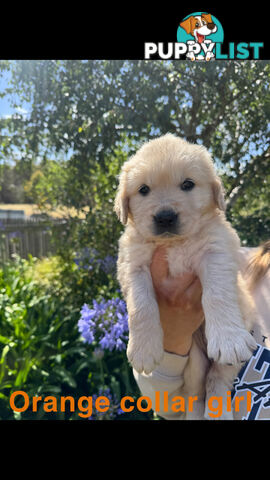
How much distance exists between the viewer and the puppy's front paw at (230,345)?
1.41m

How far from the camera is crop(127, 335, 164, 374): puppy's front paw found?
1532mm

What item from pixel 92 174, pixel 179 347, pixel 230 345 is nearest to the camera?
pixel 230 345

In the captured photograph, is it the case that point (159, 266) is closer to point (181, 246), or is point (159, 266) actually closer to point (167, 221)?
point (181, 246)

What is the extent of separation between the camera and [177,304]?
6.64 feet

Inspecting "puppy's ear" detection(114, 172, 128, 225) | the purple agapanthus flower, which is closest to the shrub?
the purple agapanthus flower

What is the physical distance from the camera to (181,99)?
10.9ft

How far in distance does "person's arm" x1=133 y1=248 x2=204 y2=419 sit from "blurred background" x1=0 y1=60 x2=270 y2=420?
2.47 feet

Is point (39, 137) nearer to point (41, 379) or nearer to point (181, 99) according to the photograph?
point (181, 99)

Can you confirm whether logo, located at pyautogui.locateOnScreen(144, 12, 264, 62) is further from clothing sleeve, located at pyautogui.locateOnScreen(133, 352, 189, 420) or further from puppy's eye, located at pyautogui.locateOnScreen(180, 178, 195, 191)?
clothing sleeve, located at pyautogui.locateOnScreen(133, 352, 189, 420)

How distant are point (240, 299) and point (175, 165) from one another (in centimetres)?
81

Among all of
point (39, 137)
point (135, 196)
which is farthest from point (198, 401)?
point (39, 137)

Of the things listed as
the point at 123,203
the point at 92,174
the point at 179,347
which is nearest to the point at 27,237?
the point at 92,174

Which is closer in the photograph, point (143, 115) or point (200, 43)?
point (200, 43)

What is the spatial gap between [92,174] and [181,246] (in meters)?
2.37
